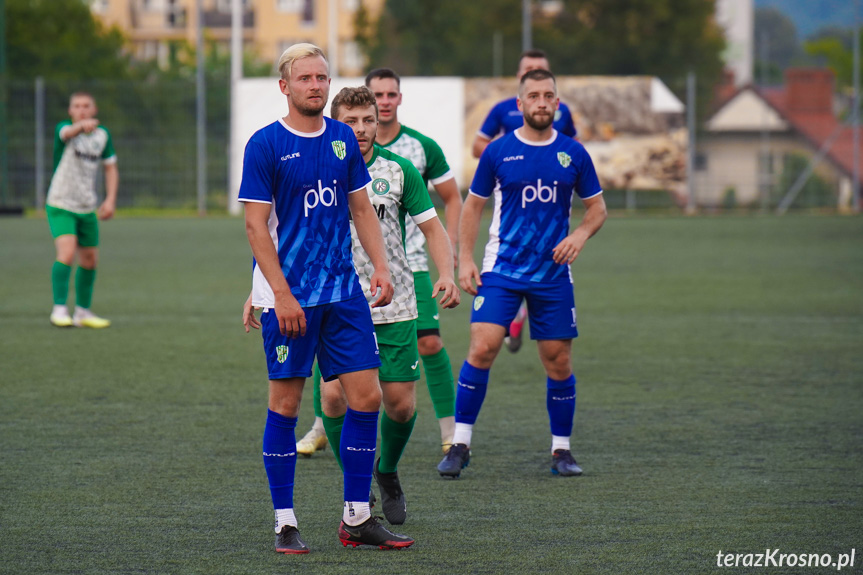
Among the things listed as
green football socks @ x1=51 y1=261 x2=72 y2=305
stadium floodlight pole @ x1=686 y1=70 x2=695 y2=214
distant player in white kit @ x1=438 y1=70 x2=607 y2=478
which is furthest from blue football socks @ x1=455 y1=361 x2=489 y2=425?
stadium floodlight pole @ x1=686 y1=70 x2=695 y2=214

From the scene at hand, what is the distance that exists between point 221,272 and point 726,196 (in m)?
19.1

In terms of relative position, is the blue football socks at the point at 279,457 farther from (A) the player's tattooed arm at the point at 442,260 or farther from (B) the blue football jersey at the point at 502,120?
(B) the blue football jersey at the point at 502,120

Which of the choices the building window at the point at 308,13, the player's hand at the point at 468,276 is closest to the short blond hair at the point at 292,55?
the player's hand at the point at 468,276

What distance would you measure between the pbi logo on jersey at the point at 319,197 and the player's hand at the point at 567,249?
5.80 feet

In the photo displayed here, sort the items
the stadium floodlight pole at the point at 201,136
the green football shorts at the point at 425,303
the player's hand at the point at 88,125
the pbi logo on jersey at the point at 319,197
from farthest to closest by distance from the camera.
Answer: the stadium floodlight pole at the point at 201,136 → the player's hand at the point at 88,125 → the green football shorts at the point at 425,303 → the pbi logo on jersey at the point at 319,197

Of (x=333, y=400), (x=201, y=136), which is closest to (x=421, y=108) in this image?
(x=201, y=136)

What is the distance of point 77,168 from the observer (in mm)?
10914

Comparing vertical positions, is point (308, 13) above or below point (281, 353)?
above

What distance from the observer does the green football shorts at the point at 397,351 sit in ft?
16.4

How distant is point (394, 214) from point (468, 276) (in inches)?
31.7

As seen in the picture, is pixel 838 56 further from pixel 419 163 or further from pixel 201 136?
pixel 419 163

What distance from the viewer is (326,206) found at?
172 inches

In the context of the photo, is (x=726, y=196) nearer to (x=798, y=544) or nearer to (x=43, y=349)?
(x=43, y=349)

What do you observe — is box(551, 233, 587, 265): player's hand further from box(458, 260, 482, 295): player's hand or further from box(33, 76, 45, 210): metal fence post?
box(33, 76, 45, 210): metal fence post
